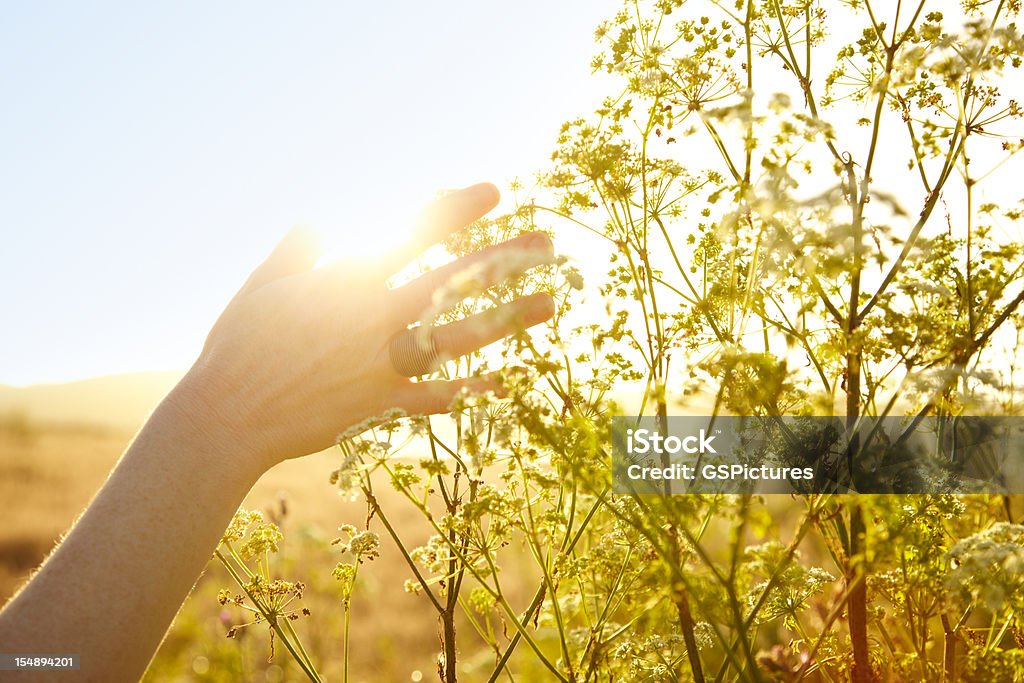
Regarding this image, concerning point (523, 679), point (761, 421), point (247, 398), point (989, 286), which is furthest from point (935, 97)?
point (523, 679)

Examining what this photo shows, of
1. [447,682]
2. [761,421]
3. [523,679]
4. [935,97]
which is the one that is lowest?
[523,679]

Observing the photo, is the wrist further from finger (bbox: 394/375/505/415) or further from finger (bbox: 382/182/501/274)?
finger (bbox: 382/182/501/274)

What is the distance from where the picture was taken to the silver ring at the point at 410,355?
2246 mm

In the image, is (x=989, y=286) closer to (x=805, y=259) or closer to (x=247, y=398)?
(x=805, y=259)

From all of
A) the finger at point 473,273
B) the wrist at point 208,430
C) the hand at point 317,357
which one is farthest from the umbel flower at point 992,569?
the wrist at point 208,430

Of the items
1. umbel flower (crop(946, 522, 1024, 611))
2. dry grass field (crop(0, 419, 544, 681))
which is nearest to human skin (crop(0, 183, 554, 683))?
dry grass field (crop(0, 419, 544, 681))

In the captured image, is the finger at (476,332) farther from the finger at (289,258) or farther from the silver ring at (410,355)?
the finger at (289,258)

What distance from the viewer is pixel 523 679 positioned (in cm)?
475

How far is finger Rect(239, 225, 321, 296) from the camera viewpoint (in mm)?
2586

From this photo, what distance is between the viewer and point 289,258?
2615 mm

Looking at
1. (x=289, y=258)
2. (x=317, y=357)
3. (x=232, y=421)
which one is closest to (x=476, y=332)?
(x=317, y=357)

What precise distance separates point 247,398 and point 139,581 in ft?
2.05

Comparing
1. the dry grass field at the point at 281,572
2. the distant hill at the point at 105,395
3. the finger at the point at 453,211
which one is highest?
the distant hill at the point at 105,395

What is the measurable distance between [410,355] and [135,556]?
975mm
